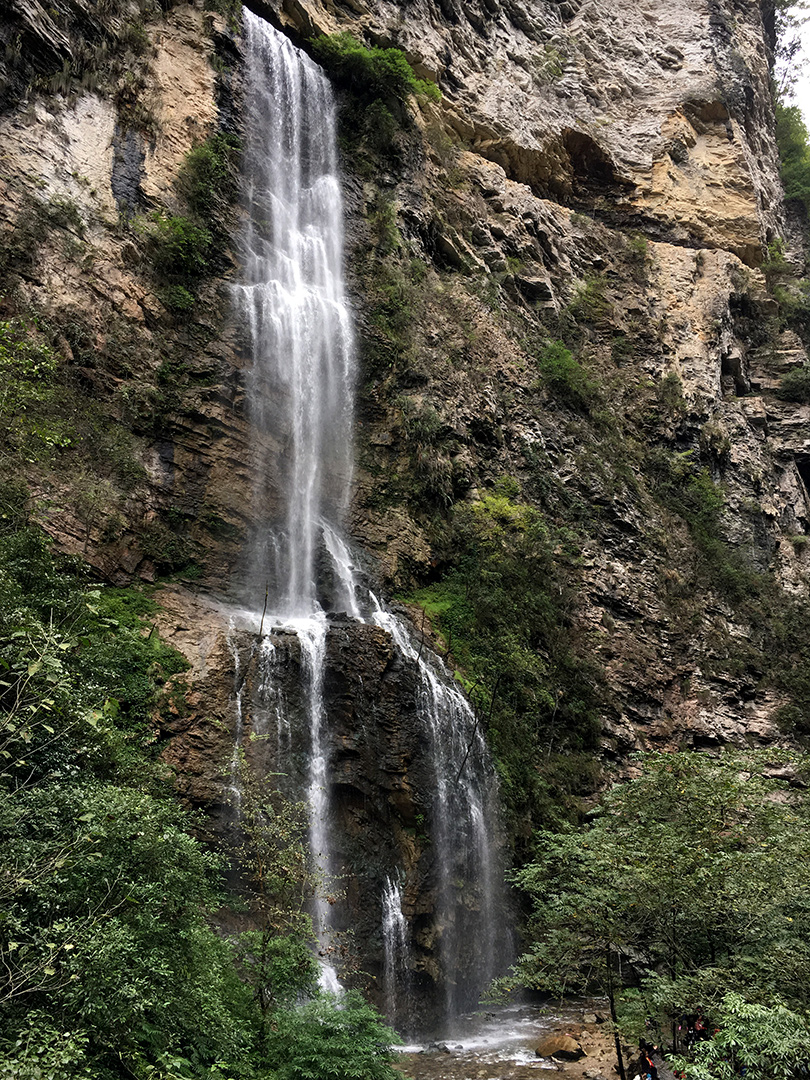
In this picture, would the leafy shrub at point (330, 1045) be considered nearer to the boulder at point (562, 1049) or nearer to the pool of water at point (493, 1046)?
the pool of water at point (493, 1046)

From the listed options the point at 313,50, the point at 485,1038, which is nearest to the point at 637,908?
the point at 485,1038

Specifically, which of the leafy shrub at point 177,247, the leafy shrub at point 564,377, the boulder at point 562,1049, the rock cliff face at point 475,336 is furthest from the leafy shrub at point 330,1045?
the leafy shrub at point 564,377

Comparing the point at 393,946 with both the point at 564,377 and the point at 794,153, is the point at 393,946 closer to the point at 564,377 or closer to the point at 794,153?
the point at 564,377

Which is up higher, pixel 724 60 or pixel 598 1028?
pixel 724 60

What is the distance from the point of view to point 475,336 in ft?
77.9

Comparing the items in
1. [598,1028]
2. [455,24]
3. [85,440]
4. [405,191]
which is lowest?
[598,1028]

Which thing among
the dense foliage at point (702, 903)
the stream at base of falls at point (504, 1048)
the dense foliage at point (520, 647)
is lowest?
the stream at base of falls at point (504, 1048)

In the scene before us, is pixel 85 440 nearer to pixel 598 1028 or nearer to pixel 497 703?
pixel 497 703

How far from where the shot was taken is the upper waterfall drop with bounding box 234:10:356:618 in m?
17.2

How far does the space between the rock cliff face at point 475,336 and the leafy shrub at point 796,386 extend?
0.56 m

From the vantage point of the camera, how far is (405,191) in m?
24.6

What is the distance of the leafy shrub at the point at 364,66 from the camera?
78.9 feet

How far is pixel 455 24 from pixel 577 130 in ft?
21.5

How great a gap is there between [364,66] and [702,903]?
25.9m
